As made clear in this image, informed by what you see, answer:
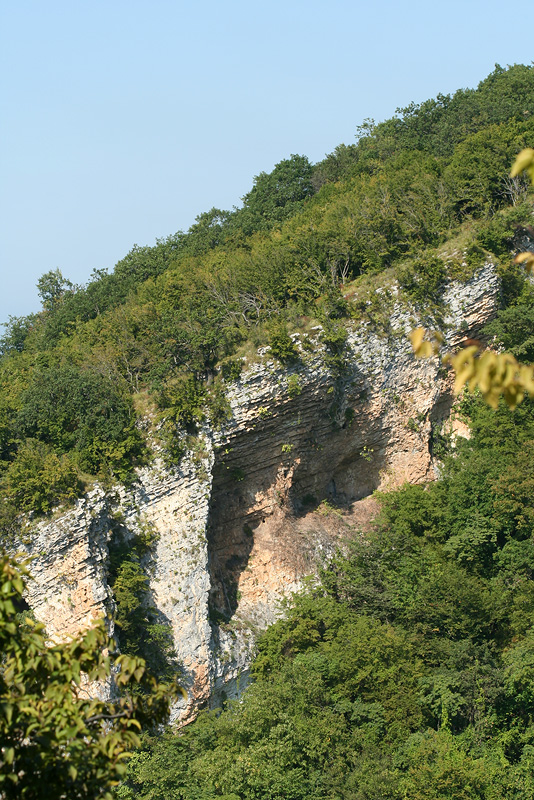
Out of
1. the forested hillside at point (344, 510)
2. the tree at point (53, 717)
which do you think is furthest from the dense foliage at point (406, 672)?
the tree at point (53, 717)

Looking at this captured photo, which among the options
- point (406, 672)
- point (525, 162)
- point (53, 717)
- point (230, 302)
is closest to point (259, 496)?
point (230, 302)

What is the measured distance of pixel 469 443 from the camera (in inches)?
1085

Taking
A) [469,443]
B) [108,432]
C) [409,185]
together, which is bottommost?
[469,443]

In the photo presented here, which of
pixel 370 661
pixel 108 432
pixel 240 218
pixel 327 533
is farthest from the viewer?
pixel 240 218

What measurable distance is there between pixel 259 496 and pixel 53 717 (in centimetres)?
1956

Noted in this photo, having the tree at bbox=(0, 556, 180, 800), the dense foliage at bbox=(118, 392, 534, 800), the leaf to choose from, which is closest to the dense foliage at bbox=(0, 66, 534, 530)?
the dense foliage at bbox=(118, 392, 534, 800)

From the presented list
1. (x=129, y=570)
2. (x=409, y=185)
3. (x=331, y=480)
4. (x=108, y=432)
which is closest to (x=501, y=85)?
(x=409, y=185)

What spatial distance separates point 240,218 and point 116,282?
6.77 m

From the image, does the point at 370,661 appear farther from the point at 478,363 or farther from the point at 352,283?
the point at 478,363

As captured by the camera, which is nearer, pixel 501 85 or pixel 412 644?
pixel 412 644

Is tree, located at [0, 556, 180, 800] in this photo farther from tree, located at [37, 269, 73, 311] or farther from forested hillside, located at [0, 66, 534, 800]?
tree, located at [37, 269, 73, 311]

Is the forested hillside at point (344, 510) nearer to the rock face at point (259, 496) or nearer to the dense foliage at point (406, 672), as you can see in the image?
the dense foliage at point (406, 672)

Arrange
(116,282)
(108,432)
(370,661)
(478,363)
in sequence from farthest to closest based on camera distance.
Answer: (116,282)
(108,432)
(370,661)
(478,363)

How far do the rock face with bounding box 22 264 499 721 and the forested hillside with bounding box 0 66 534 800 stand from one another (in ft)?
1.54
